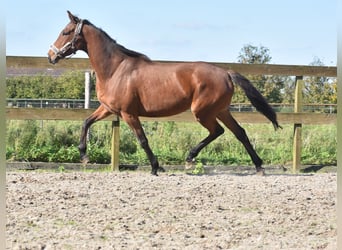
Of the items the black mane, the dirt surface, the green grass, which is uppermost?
the black mane

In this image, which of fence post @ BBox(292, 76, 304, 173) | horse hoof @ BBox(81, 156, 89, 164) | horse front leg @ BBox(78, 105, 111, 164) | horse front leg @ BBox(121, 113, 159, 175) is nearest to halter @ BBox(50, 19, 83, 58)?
horse front leg @ BBox(78, 105, 111, 164)

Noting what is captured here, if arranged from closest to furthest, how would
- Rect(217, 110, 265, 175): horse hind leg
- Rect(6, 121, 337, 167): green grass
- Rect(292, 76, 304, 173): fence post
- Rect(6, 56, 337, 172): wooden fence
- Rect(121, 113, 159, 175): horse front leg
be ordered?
Rect(121, 113, 159, 175): horse front leg
Rect(217, 110, 265, 175): horse hind leg
Rect(6, 56, 337, 172): wooden fence
Rect(292, 76, 304, 173): fence post
Rect(6, 121, 337, 167): green grass

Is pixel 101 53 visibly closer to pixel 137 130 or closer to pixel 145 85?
pixel 145 85

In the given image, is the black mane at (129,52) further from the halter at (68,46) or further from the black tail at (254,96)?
the black tail at (254,96)

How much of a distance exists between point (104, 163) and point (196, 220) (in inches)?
174

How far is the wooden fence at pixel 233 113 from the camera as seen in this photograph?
8.42 meters

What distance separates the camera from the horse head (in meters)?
7.99

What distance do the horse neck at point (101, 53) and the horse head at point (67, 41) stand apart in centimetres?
11

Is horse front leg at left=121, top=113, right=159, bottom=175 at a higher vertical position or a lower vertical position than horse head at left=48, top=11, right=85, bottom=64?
lower

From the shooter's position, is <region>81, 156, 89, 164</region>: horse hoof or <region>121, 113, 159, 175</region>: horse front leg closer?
<region>121, 113, 159, 175</region>: horse front leg

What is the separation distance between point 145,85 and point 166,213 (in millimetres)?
3105

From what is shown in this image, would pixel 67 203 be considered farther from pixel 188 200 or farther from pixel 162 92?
pixel 162 92

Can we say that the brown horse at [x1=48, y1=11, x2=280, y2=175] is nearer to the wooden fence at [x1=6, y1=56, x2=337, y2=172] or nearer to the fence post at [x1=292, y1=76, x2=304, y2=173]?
the wooden fence at [x1=6, y1=56, x2=337, y2=172]

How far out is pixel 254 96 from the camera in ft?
26.2
